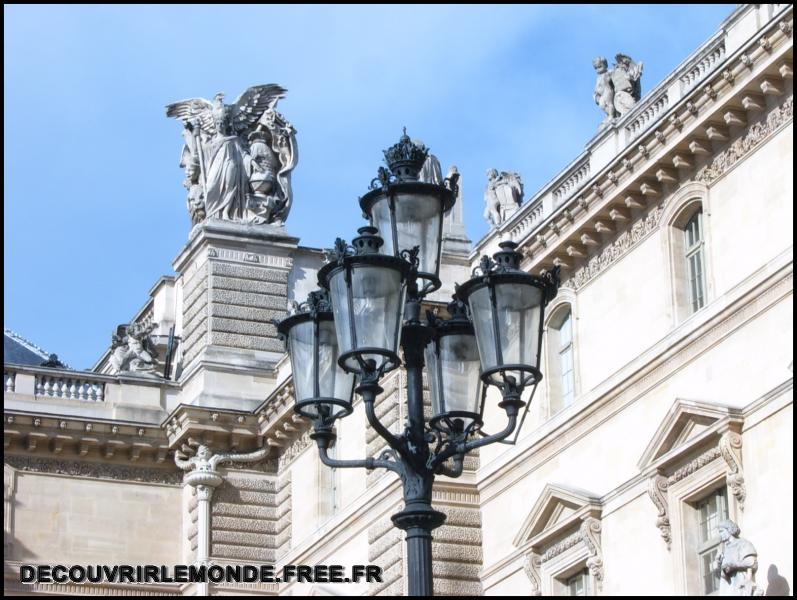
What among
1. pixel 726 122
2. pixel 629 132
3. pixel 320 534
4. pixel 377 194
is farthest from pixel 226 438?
pixel 377 194

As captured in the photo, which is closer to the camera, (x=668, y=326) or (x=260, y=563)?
(x=668, y=326)

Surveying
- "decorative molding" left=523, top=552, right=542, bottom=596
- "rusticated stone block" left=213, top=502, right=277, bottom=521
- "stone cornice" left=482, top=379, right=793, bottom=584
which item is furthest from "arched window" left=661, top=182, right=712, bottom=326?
"rusticated stone block" left=213, top=502, right=277, bottom=521

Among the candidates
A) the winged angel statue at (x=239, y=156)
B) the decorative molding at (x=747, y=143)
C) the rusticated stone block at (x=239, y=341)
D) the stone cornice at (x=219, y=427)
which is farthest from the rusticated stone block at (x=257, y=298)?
the decorative molding at (x=747, y=143)

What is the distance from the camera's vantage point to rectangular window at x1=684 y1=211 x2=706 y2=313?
84.7 feet

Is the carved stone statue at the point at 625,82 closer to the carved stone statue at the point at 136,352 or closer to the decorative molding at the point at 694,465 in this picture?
the decorative molding at the point at 694,465

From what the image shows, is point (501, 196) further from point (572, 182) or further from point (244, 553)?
point (244, 553)

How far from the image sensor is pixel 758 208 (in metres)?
24.4

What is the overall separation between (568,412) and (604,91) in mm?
4719

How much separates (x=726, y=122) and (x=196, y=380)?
590 inches

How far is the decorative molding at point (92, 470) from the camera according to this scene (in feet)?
122

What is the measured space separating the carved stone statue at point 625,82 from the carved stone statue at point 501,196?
12.6 ft

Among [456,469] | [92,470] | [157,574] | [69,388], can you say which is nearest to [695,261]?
[456,469]

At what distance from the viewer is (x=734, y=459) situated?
23672mm

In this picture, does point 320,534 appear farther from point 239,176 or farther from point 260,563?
point 239,176
